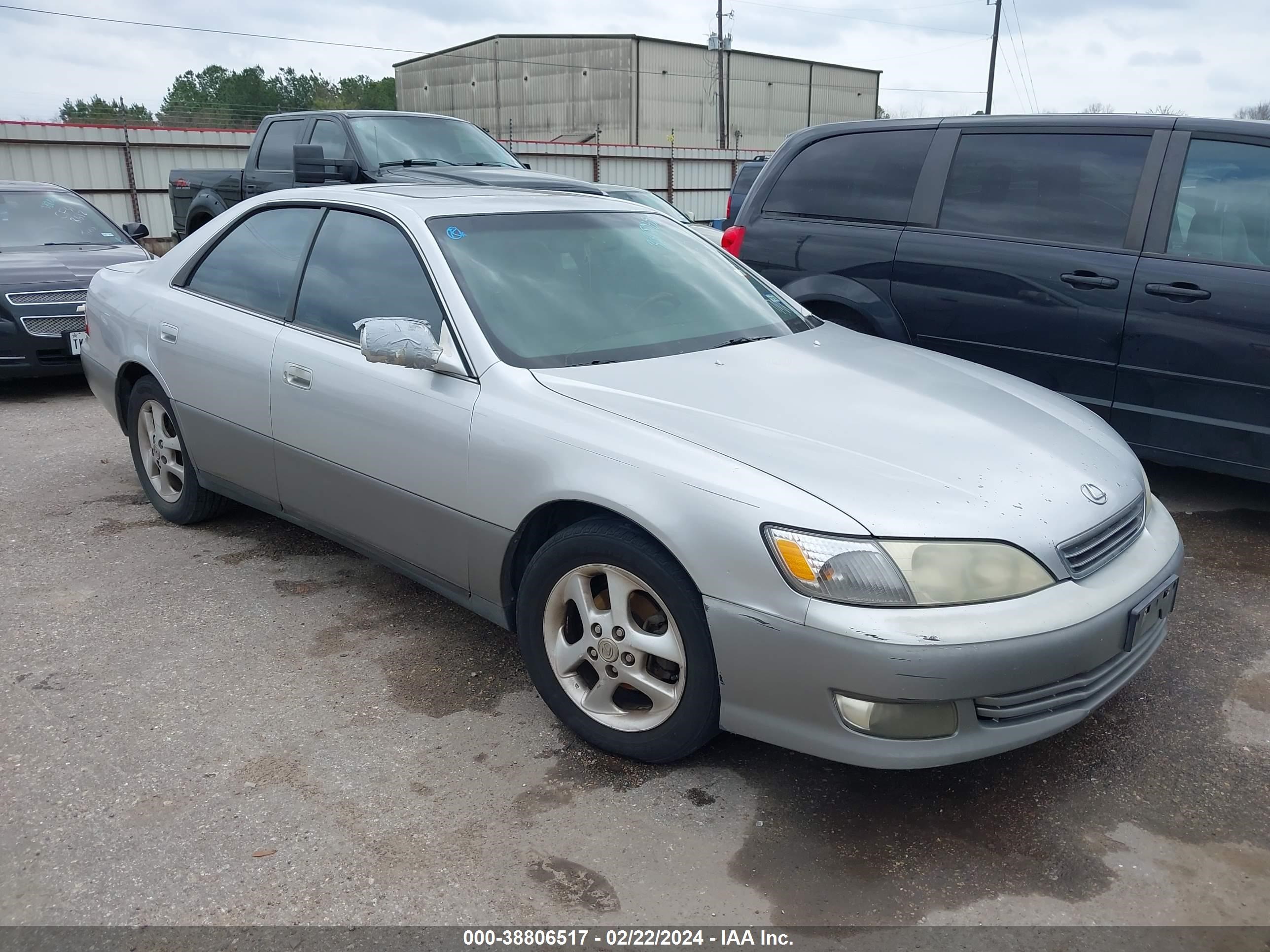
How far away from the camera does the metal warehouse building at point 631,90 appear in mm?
50812

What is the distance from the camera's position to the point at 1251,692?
10.8 ft

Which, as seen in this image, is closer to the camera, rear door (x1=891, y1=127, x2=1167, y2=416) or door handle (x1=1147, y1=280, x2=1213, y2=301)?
door handle (x1=1147, y1=280, x2=1213, y2=301)

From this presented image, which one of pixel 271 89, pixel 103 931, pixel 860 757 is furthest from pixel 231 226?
pixel 271 89

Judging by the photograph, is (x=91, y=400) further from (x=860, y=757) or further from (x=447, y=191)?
(x=860, y=757)

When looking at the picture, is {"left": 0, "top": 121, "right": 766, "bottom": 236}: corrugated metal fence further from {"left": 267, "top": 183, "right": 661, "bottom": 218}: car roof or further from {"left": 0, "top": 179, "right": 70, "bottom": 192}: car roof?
{"left": 267, "top": 183, "right": 661, "bottom": 218}: car roof

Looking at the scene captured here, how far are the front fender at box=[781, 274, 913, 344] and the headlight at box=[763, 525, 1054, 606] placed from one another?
3107mm

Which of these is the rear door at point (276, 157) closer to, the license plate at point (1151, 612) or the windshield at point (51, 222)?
the windshield at point (51, 222)

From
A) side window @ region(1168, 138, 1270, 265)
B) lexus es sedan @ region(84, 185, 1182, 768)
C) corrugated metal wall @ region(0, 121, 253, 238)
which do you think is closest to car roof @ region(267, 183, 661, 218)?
lexus es sedan @ region(84, 185, 1182, 768)

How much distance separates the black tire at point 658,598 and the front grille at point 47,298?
18.2 ft

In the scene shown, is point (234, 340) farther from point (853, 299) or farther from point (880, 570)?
point (853, 299)

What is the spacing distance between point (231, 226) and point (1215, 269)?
14.0ft

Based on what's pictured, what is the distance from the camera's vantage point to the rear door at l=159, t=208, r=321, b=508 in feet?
12.9

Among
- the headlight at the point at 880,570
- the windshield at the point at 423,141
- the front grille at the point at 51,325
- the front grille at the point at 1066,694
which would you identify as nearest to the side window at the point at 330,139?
the windshield at the point at 423,141

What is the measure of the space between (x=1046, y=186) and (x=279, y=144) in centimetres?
783
